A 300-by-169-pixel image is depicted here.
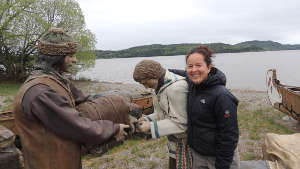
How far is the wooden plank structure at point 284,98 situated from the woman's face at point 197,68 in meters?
6.98

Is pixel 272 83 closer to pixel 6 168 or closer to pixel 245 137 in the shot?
pixel 245 137

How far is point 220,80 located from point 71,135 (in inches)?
54.9

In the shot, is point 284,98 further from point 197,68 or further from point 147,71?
point 147,71

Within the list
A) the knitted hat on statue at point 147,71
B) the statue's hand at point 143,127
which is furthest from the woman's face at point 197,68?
the statue's hand at point 143,127

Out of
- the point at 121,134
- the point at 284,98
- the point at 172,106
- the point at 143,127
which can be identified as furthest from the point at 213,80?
the point at 284,98

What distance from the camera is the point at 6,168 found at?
A: 482cm

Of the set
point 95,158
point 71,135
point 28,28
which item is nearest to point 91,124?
point 71,135

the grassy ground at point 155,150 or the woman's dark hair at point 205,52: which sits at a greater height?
the woman's dark hair at point 205,52

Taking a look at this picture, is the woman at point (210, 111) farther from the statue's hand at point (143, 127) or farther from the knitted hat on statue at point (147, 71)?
the statue's hand at point (143, 127)

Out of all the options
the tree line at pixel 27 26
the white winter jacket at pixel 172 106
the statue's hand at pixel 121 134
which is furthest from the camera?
the tree line at pixel 27 26

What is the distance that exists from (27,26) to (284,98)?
20763 millimetres

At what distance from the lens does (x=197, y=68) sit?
8.38 ft

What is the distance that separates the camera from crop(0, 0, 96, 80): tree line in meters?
22.4

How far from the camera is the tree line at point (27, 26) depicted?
883 inches
